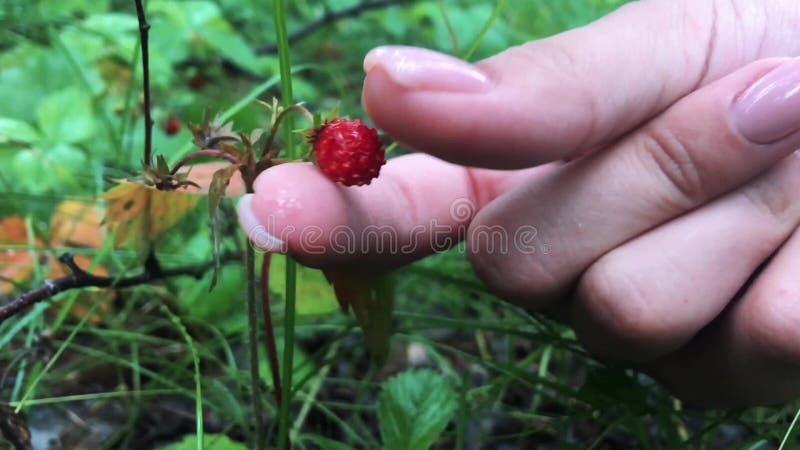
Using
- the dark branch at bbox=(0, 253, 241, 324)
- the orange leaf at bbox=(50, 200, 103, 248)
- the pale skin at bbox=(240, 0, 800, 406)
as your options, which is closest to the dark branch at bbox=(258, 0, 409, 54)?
the orange leaf at bbox=(50, 200, 103, 248)

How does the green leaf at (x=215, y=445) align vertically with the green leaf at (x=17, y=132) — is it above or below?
below

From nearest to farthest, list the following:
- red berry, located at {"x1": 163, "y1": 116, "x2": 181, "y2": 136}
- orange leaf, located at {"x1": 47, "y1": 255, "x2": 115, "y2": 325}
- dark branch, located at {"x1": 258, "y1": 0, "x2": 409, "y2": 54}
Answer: orange leaf, located at {"x1": 47, "y1": 255, "x2": 115, "y2": 325} < red berry, located at {"x1": 163, "y1": 116, "x2": 181, "y2": 136} < dark branch, located at {"x1": 258, "y1": 0, "x2": 409, "y2": 54}

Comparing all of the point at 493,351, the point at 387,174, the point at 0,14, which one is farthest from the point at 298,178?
the point at 0,14

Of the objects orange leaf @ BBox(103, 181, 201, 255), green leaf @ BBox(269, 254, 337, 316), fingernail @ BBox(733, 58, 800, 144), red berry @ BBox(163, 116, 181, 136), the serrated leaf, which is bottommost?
green leaf @ BBox(269, 254, 337, 316)

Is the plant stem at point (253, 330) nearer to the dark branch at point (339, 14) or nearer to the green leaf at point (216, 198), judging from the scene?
the green leaf at point (216, 198)

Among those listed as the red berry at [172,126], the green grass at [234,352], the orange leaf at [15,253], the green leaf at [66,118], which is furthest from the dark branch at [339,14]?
the orange leaf at [15,253]

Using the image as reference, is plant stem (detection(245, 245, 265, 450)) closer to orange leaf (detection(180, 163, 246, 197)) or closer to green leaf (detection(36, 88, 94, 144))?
orange leaf (detection(180, 163, 246, 197))
